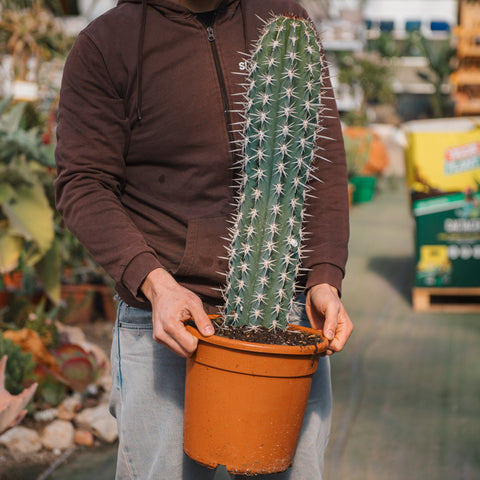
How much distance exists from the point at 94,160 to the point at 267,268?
423 mm

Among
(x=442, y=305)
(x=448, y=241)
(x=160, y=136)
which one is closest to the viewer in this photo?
(x=160, y=136)

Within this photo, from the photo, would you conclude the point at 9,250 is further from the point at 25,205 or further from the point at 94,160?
the point at 94,160

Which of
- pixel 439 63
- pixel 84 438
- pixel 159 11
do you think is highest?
pixel 439 63

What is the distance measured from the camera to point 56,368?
3.38 meters

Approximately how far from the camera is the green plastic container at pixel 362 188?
10758 millimetres

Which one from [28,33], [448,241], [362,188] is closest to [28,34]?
[28,33]

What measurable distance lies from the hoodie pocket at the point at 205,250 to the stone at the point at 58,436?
1.84 meters

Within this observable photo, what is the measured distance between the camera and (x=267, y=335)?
145cm

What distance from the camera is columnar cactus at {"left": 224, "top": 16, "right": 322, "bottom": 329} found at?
4.77ft

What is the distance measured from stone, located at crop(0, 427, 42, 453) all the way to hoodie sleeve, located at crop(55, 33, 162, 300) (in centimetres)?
181

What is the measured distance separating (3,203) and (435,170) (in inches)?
118

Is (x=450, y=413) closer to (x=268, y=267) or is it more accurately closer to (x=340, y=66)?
(x=268, y=267)

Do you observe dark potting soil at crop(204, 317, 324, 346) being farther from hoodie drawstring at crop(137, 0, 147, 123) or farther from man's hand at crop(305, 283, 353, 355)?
hoodie drawstring at crop(137, 0, 147, 123)

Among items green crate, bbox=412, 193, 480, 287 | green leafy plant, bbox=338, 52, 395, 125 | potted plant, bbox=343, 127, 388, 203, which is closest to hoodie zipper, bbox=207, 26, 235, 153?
green crate, bbox=412, 193, 480, 287
